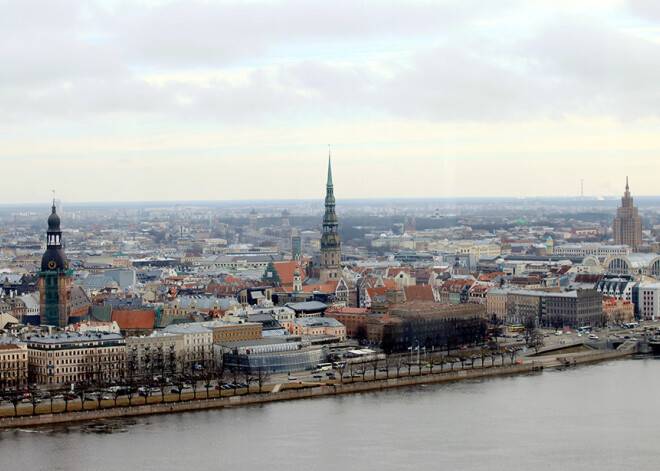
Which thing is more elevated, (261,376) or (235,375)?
(261,376)

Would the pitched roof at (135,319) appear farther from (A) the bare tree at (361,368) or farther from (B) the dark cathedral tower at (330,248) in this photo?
(B) the dark cathedral tower at (330,248)

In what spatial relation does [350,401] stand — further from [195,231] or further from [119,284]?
[195,231]

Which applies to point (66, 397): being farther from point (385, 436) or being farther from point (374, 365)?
point (374, 365)

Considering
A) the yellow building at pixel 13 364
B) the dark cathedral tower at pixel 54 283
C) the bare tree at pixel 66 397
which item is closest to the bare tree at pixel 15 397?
the yellow building at pixel 13 364

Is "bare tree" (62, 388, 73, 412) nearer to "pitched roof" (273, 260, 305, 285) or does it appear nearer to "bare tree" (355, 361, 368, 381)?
"bare tree" (355, 361, 368, 381)

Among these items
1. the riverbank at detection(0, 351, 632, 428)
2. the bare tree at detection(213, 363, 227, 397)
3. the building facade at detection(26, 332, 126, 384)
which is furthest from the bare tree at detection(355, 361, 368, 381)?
the building facade at detection(26, 332, 126, 384)

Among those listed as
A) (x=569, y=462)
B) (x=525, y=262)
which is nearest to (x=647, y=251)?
(x=525, y=262)

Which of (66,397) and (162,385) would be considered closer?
(66,397)

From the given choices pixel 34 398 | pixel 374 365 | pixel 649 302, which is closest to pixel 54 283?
pixel 34 398
